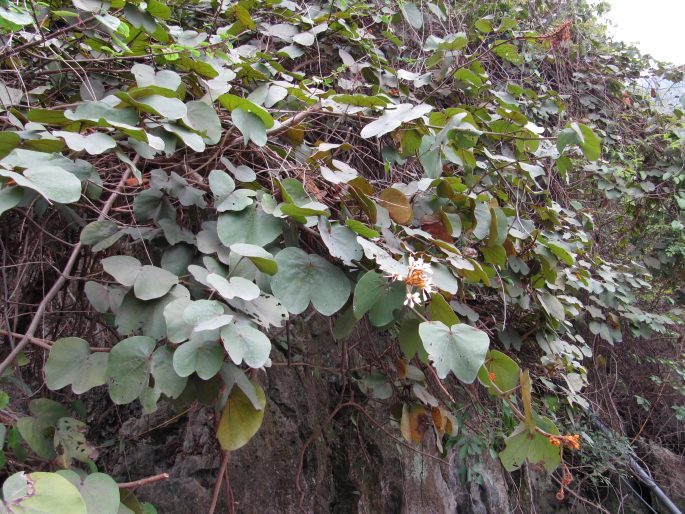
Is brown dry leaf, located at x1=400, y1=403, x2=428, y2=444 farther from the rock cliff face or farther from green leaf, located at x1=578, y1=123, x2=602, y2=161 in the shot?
green leaf, located at x1=578, y1=123, x2=602, y2=161

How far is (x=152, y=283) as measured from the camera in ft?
2.32

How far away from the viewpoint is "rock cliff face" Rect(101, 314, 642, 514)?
4.79ft

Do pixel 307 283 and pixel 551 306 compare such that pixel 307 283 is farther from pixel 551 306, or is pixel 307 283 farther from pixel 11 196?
pixel 551 306

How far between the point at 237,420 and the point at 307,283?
22 cm

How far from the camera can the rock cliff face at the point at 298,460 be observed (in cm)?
146

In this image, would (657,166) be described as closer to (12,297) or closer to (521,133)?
(521,133)

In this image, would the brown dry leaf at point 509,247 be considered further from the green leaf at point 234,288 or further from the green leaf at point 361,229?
the green leaf at point 234,288

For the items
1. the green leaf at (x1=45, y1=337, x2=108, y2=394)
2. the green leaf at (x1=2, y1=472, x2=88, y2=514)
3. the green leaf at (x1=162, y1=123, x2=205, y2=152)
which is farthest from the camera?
the green leaf at (x1=162, y1=123, x2=205, y2=152)

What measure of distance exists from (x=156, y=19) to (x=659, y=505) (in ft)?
10.0

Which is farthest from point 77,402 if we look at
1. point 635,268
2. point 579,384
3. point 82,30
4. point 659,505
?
point 659,505

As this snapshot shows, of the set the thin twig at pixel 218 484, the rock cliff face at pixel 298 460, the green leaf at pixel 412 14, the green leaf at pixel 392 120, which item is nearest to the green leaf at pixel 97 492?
the thin twig at pixel 218 484

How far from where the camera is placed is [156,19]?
1137 millimetres

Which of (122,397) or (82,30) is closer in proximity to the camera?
(122,397)

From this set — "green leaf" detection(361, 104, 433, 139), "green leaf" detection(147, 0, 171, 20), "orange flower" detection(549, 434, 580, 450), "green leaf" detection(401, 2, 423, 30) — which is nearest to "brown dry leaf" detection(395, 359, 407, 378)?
"orange flower" detection(549, 434, 580, 450)
